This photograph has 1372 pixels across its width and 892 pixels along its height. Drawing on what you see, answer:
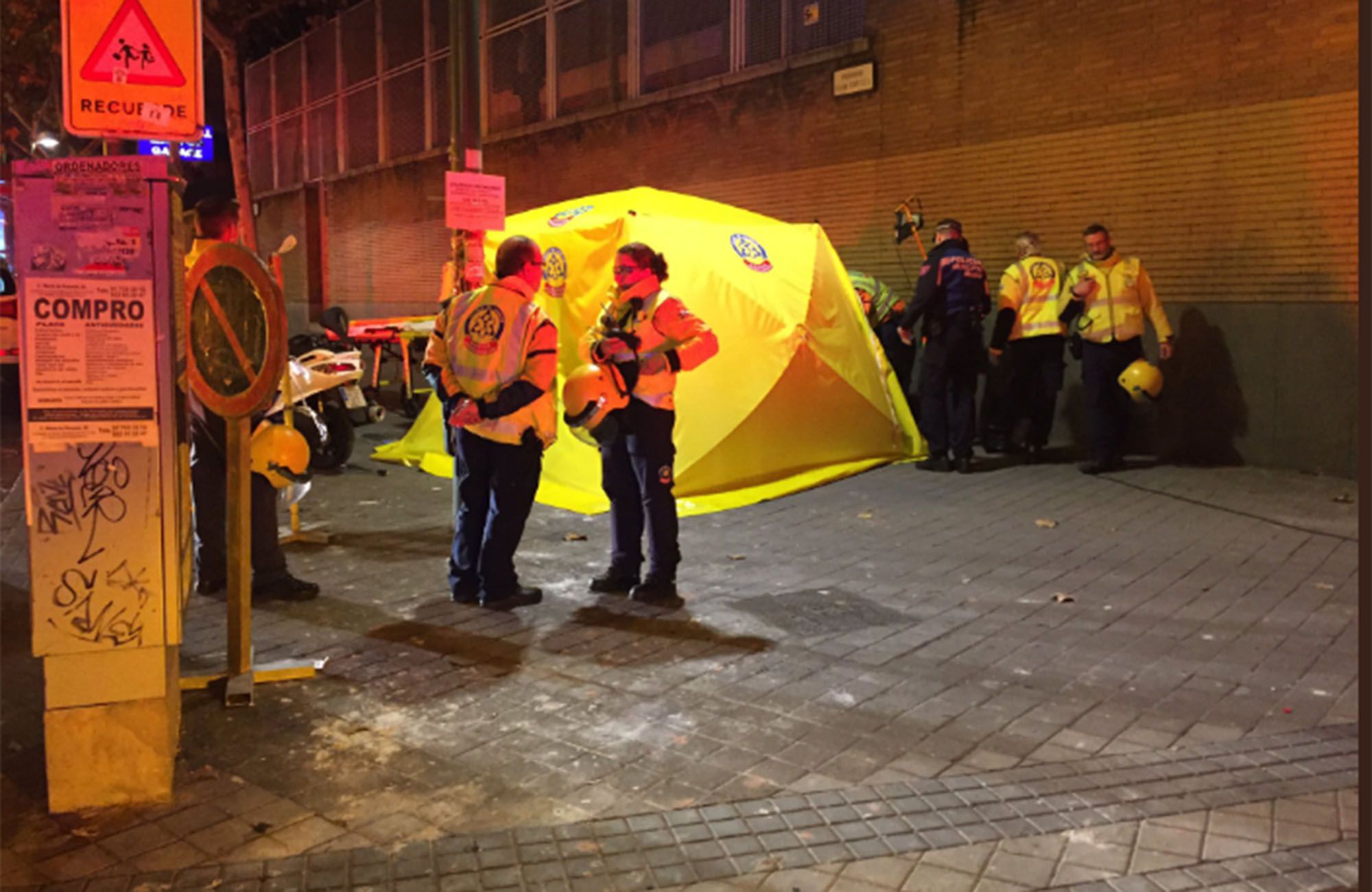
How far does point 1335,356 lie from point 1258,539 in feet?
8.82

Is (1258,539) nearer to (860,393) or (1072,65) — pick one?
(860,393)

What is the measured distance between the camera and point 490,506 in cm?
578

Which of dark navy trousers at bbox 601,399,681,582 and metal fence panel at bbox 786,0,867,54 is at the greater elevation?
Result: metal fence panel at bbox 786,0,867,54

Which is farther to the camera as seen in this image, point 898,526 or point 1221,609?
point 898,526

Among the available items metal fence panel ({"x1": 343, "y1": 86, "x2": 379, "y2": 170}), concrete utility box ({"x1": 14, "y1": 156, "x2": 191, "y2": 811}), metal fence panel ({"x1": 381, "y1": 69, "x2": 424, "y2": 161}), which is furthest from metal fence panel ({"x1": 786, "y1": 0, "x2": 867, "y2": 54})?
metal fence panel ({"x1": 343, "y1": 86, "x2": 379, "y2": 170})

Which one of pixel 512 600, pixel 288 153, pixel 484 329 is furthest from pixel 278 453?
pixel 288 153

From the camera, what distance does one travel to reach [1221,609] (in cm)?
570

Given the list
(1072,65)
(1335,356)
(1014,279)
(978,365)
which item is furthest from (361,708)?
(1072,65)

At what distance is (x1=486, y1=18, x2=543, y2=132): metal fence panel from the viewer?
687 inches

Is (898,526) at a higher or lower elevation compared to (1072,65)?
lower

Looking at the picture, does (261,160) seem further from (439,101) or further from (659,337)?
(659,337)

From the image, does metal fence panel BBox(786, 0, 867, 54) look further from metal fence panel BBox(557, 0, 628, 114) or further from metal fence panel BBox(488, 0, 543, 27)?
metal fence panel BBox(488, 0, 543, 27)

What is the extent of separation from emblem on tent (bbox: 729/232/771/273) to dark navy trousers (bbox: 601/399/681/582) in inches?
139

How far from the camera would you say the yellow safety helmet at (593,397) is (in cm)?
565
